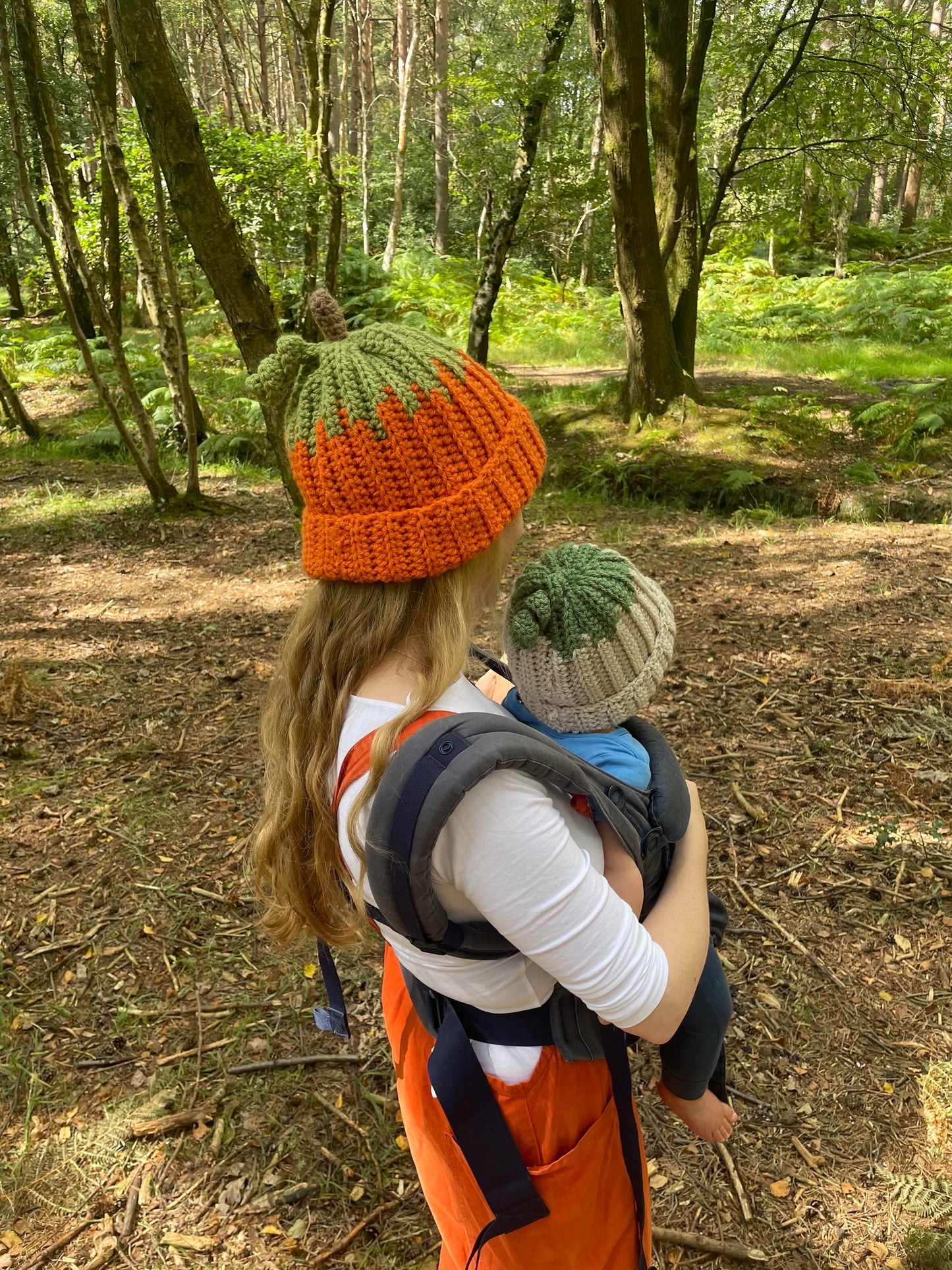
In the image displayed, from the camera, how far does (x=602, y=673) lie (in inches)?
49.9

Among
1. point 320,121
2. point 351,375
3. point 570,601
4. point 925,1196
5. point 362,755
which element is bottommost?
point 925,1196

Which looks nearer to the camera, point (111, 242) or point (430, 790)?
point (430, 790)

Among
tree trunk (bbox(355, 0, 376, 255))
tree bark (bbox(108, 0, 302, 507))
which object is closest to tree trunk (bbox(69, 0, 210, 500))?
tree bark (bbox(108, 0, 302, 507))

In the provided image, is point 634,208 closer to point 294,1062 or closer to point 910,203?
point 294,1062

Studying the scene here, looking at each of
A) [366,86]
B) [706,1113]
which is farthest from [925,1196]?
[366,86]

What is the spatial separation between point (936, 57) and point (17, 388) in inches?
480

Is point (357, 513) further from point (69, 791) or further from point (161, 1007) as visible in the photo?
point (69, 791)

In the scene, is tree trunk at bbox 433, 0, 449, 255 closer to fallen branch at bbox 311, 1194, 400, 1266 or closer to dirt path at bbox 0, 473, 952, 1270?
dirt path at bbox 0, 473, 952, 1270

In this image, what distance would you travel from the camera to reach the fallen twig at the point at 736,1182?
199 cm

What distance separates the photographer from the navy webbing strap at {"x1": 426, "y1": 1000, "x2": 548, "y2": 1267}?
1.11 meters

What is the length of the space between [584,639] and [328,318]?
63 cm

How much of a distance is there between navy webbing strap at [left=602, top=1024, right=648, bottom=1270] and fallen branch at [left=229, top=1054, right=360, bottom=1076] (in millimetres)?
1310

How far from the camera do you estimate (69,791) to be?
3.56 metres

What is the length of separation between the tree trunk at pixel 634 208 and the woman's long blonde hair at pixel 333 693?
728 centimetres
